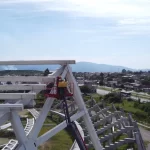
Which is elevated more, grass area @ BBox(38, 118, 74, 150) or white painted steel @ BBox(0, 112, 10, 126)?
white painted steel @ BBox(0, 112, 10, 126)

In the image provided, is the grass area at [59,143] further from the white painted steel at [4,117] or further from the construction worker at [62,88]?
the white painted steel at [4,117]

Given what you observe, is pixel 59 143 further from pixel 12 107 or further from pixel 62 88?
pixel 12 107

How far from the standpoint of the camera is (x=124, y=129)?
21891mm

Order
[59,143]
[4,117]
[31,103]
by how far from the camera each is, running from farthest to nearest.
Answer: [59,143]
[31,103]
[4,117]

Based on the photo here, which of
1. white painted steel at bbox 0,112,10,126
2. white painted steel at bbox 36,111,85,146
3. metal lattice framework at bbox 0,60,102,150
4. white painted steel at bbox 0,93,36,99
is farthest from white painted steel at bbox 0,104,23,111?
white painted steel at bbox 36,111,85,146

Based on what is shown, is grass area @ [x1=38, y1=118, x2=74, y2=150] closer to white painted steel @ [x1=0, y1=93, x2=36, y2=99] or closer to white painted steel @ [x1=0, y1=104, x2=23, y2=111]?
white painted steel @ [x1=0, y1=93, x2=36, y2=99]

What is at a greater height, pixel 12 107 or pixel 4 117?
pixel 12 107

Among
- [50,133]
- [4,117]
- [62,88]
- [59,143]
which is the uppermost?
[62,88]

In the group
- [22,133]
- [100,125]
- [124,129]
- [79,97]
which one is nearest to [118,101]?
[100,125]

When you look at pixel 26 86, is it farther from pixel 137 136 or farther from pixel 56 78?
pixel 137 136

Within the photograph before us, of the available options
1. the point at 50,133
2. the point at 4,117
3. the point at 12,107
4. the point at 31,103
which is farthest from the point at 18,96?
the point at 50,133

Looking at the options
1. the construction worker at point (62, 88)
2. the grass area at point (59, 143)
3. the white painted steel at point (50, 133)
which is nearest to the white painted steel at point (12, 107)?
the white painted steel at point (50, 133)

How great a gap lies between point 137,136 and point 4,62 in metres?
10.7

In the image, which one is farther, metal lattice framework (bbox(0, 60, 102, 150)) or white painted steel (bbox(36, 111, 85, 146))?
white painted steel (bbox(36, 111, 85, 146))
